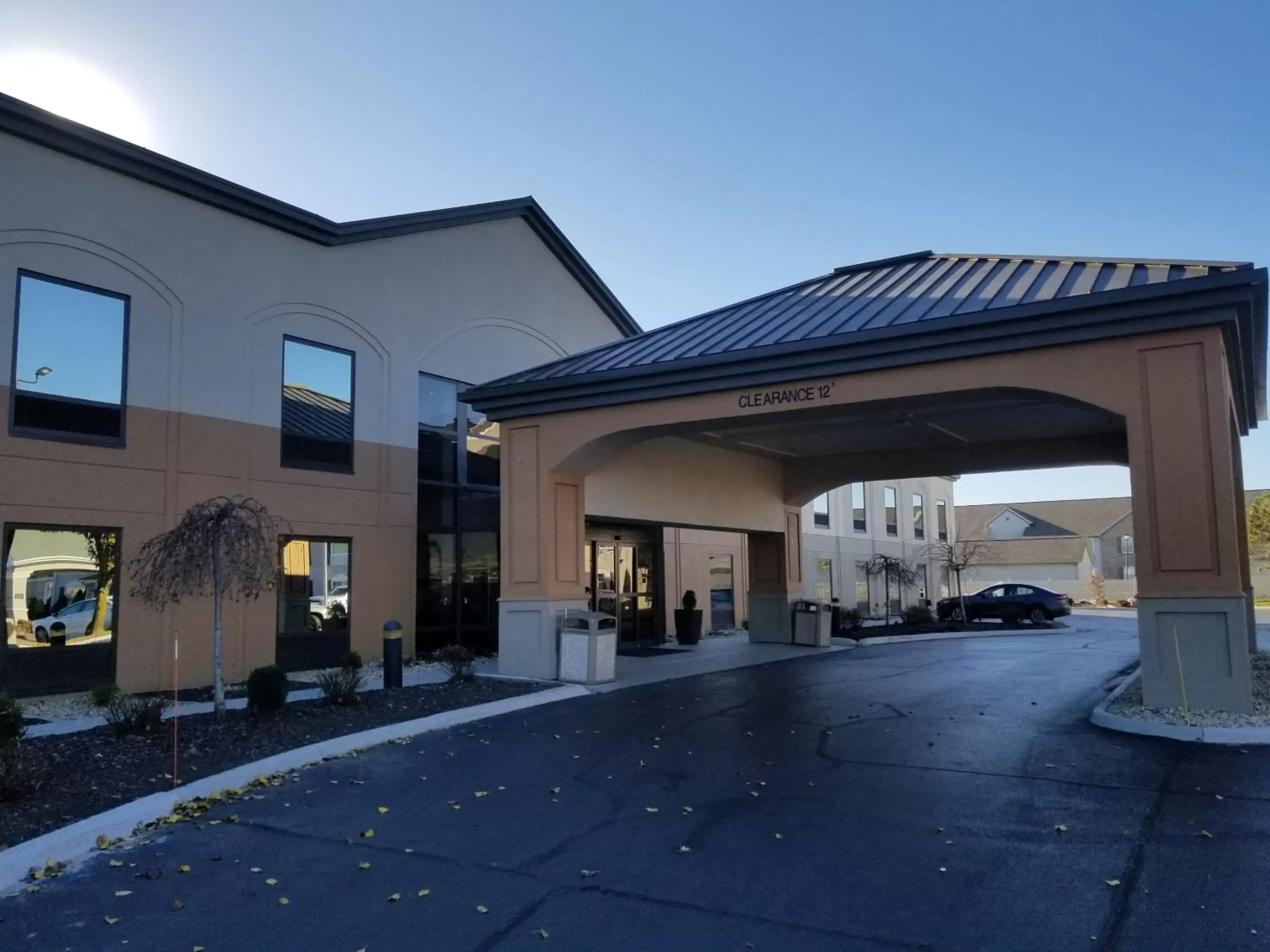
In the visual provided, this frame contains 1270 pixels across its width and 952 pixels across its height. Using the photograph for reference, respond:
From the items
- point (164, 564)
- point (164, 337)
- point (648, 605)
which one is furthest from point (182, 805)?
point (648, 605)

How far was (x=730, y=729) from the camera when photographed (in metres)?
11.1

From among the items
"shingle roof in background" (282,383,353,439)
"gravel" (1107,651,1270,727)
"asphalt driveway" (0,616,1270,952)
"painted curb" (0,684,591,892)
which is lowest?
"asphalt driveway" (0,616,1270,952)

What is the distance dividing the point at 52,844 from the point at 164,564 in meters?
4.55

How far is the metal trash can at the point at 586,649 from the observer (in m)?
14.9

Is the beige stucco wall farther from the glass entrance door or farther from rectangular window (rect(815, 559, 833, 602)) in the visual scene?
rectangular window (rect(815, 559, 833, 602))

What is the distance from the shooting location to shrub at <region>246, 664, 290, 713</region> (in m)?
11.0

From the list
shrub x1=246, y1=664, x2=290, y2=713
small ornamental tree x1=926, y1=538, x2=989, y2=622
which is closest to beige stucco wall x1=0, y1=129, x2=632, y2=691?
shrub x1=246, y1=664, x2=290, y2=713

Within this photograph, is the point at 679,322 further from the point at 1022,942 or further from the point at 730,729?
the point at 1022,942

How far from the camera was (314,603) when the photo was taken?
16719 millimetres

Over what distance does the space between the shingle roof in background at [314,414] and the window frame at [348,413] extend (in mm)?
34

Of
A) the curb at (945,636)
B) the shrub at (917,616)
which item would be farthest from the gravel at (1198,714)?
the shrub at (917,616)

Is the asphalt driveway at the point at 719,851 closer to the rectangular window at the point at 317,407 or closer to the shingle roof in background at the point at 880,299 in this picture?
the shingle roof in background at the point at 880,299

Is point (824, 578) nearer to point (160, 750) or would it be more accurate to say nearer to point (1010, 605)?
point (1010, 605)

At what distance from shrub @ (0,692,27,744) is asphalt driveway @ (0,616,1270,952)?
2278mm
